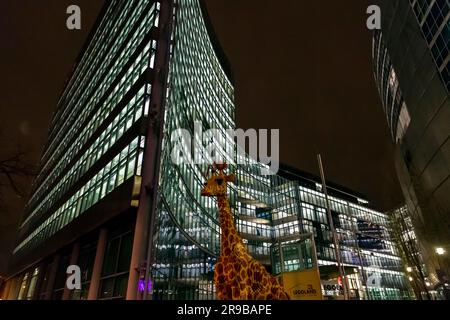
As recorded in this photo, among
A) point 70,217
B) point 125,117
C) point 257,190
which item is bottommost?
point 70,217

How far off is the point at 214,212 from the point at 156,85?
19154mm

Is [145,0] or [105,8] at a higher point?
[105,8]

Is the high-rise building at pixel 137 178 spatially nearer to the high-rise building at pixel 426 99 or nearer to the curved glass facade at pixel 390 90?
the high-rise building at pixel 426 99

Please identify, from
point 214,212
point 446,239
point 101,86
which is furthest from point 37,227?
point 446,239

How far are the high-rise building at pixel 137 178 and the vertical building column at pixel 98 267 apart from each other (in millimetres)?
77

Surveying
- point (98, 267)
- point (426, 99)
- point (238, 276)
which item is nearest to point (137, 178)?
point (98, 267)

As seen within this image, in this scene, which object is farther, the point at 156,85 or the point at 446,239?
the point at 446,239

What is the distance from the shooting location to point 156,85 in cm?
2567

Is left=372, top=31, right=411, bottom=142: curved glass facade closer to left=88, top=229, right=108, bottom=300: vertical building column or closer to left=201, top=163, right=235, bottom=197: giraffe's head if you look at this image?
left=201, top=163, right=235, bottom=197: giraffe's head

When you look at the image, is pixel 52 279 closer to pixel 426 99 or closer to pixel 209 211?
pixel 209 211

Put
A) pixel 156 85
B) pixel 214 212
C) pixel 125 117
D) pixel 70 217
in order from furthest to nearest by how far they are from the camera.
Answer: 1. pixel 214 212
2. pixel 70 217
3. pixel 125 117
4. pixel 156 85

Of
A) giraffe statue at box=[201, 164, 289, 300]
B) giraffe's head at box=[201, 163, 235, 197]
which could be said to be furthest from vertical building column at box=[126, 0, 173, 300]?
giraffe statue at box=[201, 164, 289, 300]

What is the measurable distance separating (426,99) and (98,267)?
3367cm
